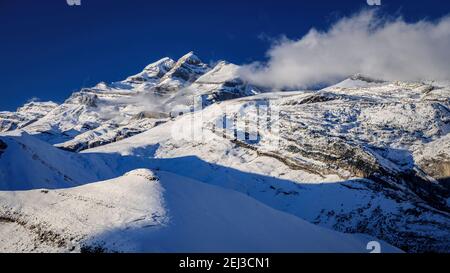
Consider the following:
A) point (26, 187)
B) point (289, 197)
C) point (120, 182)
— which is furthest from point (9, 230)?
point (289, 197)

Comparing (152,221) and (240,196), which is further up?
(240,196)

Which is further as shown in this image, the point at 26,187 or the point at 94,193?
the point at 26,187

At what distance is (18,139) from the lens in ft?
423

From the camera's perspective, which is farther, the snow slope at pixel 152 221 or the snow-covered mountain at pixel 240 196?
the snow-covered mountain at pixel 240 196

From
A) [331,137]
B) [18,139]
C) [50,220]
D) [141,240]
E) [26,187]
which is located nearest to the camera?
[141,240]

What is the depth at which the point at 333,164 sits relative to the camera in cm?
16575

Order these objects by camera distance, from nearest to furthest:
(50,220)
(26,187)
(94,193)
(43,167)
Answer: (50,220)
(94,193)
(26,187)
(43,167)

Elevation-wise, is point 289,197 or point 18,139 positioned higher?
point 18,139

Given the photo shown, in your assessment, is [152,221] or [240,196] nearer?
[152,221]

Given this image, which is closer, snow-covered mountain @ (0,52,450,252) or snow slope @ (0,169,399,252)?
snow slope @ (0,169,399,252)
